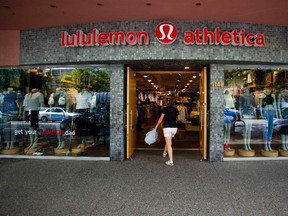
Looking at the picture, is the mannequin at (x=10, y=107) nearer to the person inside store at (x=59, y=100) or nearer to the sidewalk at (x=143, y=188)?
the person inside store at (x=59, y=100)

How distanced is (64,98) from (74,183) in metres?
3.33

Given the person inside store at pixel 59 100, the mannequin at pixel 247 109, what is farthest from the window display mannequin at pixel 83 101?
the mannequin at pixel 247 109

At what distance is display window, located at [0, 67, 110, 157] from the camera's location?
743cm

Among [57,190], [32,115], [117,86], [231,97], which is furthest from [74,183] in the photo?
[231,97]

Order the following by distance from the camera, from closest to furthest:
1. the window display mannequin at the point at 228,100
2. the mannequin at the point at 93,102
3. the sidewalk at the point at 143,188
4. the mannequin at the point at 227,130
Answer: the sidewalk at the point at 143,188, the window display mannequin at the point at 228,100, the mannequin at the point at 227,130, the mannequin at the point at 93,102

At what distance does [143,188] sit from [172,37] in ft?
12.3

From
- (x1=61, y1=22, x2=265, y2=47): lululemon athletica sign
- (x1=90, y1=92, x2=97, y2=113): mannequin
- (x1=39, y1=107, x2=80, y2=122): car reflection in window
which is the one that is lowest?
(x1=39, y1=107, x2=80, y2=122): car reflection in window

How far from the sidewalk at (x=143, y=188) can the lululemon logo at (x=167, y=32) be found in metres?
3.20

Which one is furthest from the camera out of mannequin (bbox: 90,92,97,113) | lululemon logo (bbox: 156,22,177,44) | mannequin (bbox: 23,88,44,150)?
mannequin (bbox: 23,88,44,150)

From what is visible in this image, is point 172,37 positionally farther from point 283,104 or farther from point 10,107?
point 10,107

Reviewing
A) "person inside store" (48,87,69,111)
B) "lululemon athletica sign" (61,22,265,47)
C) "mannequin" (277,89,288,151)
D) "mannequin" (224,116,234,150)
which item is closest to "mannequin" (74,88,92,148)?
"person inside store" (48,87,69,111)

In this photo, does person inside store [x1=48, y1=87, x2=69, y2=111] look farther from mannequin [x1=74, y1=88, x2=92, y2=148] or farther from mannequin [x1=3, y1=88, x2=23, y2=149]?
mannequin [x1=3, y1=88, x2=23, y2=149]

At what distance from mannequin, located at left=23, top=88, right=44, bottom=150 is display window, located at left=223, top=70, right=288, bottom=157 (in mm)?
5651

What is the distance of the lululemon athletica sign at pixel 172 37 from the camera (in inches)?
250
